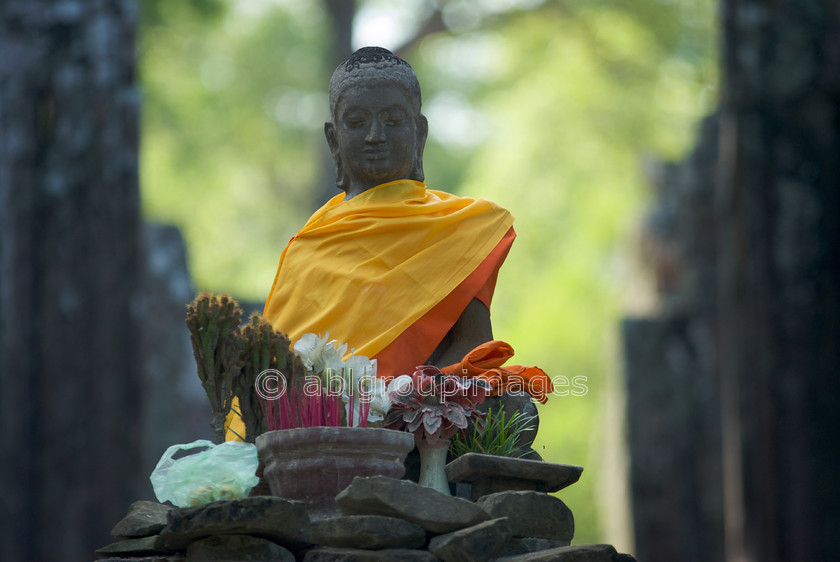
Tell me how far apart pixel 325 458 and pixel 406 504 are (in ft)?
1.21

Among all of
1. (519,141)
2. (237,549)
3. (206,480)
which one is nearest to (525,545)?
(237,549)

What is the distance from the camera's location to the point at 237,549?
443cm

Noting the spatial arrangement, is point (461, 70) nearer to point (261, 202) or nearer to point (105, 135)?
point (261, 202)

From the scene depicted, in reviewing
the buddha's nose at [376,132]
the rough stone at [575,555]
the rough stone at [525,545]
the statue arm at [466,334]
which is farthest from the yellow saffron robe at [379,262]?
the rough stone at [575,555]

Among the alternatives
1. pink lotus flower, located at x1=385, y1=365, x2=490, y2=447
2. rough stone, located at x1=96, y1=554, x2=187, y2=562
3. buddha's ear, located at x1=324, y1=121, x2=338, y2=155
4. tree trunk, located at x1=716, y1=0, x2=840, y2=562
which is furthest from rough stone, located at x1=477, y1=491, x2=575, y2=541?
tree trunk, located at x1=716, y1=0, x2=840, y2=562

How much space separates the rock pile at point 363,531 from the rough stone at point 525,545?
0.5 inches

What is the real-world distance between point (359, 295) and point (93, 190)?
4301 mm

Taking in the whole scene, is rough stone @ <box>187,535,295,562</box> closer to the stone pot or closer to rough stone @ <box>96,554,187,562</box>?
rough stone @ <box>96,554,187,562</box>

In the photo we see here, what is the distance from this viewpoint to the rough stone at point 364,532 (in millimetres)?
4406

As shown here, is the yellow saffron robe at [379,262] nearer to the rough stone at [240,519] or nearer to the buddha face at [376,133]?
the buddha face at [376,133]

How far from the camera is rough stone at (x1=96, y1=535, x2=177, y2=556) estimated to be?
184 inches

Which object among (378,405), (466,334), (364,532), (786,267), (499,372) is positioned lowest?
(364,532)

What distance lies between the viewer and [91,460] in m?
9.03

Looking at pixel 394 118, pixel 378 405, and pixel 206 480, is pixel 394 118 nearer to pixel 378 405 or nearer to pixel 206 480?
pixel 378 405
